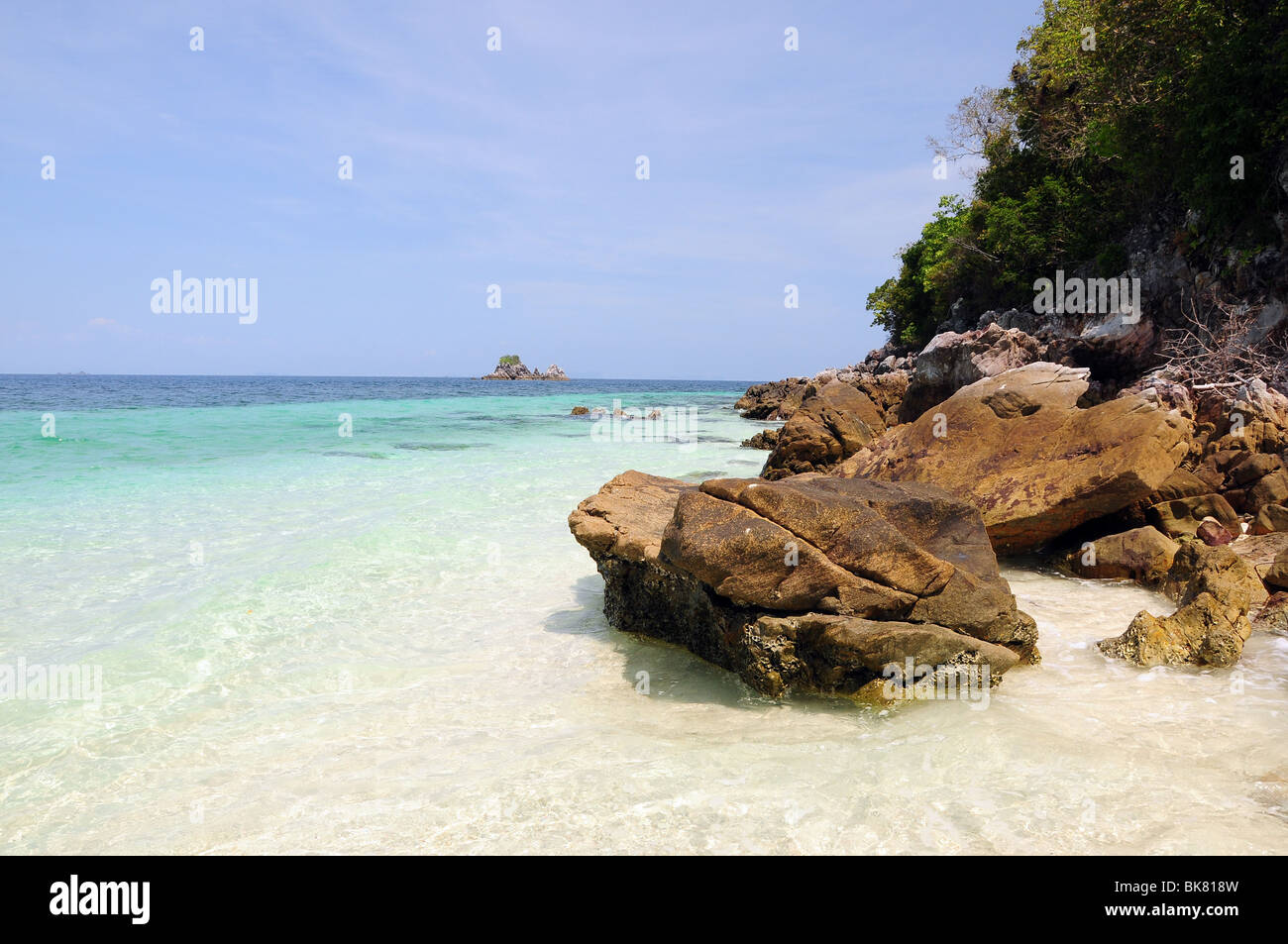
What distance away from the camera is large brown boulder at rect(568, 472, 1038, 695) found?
202 inches

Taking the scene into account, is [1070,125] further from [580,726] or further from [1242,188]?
[580,726]

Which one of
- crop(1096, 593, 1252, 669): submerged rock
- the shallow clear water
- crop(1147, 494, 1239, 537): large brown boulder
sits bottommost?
the shallow clear water

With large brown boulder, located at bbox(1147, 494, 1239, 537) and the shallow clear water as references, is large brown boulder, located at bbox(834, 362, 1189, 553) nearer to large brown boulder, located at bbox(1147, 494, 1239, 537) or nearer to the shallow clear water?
large brown boulder, located at bbox(1147, 494, 1239, 537)

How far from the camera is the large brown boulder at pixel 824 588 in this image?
5.14 metres

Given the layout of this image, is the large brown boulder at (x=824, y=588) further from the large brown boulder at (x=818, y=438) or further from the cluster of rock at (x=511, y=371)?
the cluster of rock at (x=511, y=371)

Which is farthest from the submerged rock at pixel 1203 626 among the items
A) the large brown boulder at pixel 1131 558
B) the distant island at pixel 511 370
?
the distant island at pixel 511 370

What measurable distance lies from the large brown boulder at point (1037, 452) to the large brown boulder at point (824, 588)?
2.60 meters

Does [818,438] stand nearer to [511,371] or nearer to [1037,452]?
[1037,452]

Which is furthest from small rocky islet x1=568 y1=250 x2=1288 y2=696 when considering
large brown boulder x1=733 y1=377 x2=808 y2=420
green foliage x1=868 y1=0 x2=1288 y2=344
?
large brown boulder x1=733 y1=377 x2=808 y2=420

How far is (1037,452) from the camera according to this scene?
869cm

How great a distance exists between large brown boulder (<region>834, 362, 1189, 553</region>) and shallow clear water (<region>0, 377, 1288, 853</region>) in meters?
0.85

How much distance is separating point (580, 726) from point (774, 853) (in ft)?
6.10

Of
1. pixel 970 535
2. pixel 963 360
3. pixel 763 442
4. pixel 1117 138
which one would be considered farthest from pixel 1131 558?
pixel 763 442

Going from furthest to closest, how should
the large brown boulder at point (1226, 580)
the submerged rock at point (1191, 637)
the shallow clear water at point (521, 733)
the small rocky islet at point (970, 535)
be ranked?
the large brown boulder at point (1226, 580) → the submerged rock at point (1191, 637) → the small rocky islet at point (970, 535) → the shallow clear water at point (521, 733)
